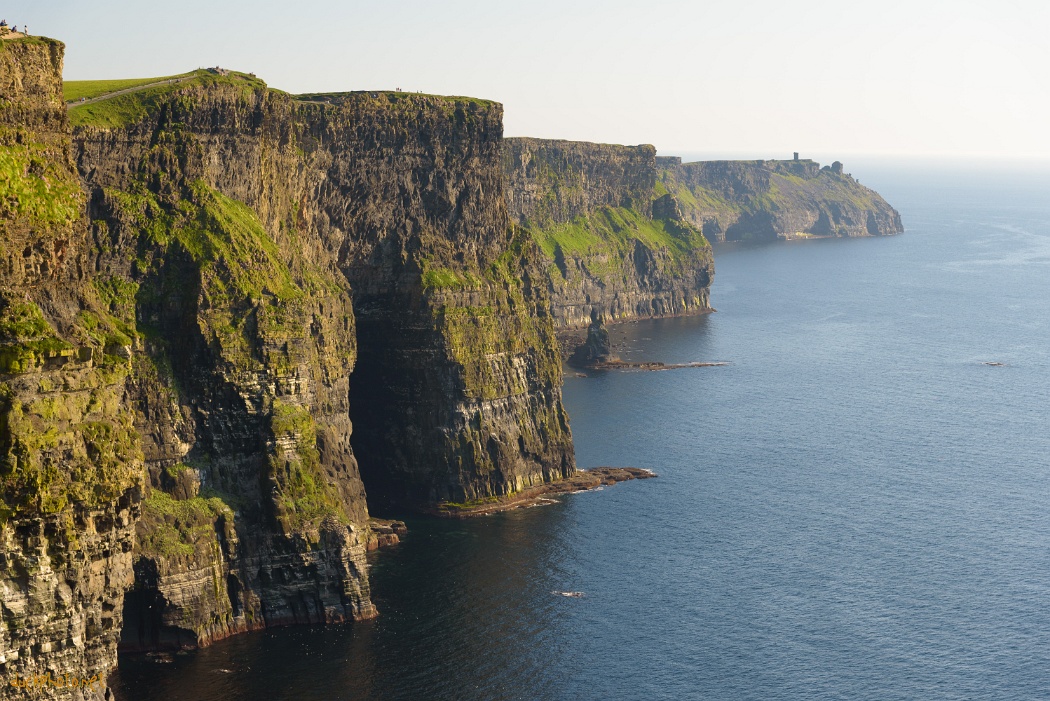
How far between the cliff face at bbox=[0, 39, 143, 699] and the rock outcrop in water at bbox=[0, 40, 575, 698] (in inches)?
6.3

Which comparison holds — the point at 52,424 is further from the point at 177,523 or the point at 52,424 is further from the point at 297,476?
the point at 297,476

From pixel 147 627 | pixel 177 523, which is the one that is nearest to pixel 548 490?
pixel 177 523

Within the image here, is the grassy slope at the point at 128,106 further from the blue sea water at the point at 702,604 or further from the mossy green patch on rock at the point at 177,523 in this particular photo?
the blue sea water at the point at 702,604

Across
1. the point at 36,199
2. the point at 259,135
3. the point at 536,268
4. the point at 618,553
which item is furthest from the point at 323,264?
the point at 36,199

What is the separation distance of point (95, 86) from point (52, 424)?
5550 cm

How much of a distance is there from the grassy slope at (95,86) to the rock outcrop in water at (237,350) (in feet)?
12.3

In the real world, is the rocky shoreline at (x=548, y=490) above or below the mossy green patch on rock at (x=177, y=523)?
below

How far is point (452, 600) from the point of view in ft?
456

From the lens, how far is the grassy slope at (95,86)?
134 meters

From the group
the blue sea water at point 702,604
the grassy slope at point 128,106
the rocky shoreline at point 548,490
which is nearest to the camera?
the blue sea water at point 702,604

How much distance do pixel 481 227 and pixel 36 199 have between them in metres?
82.1

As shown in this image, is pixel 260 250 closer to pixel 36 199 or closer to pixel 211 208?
pixel 211 208

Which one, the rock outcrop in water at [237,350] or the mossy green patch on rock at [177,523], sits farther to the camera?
the mossy green patch on rock at [177,523]

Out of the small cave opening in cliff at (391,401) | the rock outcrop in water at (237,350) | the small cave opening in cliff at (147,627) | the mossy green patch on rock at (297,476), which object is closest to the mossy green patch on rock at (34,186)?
the rock outcrop in water at (237,350)
